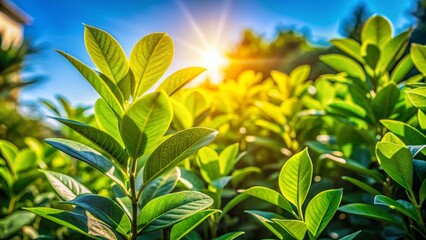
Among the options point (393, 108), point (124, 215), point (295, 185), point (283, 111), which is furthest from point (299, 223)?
point (283, 111)

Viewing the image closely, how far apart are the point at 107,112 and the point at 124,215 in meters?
0.23

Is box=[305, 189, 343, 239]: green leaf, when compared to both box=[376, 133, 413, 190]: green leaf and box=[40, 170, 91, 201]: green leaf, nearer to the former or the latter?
box=[376, 133, 413, 190]: green leaf

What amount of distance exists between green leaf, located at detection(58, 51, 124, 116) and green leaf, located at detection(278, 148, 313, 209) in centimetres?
39

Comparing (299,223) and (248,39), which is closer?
(299,223)

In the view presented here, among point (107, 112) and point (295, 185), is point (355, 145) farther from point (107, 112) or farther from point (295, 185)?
point (107, 112)

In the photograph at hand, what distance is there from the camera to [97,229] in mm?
737

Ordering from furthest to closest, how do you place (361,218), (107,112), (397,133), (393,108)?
(361,218) < (393,108) < (397,133) < (107,112)

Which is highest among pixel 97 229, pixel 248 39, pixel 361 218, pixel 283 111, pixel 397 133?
pixel 248 39

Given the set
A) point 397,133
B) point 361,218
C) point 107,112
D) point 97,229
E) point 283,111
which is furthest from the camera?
point 283,111

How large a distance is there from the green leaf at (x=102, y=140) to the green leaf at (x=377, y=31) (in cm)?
96

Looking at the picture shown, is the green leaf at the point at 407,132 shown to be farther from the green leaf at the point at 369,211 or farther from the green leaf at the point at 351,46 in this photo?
the green leaf at the point at 351,46

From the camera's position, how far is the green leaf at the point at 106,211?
75cm

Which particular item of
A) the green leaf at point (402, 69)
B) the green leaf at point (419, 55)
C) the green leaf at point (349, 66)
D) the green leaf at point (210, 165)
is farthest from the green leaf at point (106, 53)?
the green leaf at point (402, 69)

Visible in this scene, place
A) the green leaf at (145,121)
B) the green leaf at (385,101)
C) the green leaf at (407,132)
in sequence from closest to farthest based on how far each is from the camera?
1. the green leaf at (145,121)
2. the green leaf at (407,132)
3. the green leaf at (385,101)
